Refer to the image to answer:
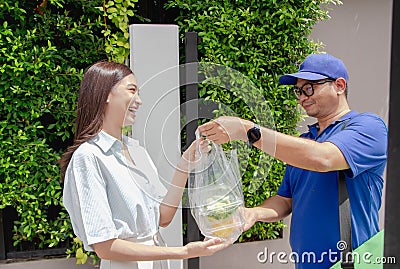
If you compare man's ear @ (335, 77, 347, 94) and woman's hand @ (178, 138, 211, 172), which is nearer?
woman's hand @ (178, 138, 211, 172)

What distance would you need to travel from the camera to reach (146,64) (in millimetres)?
2473

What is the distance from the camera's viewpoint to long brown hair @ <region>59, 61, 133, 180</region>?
1628mm

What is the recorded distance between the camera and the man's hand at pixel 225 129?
1.57m

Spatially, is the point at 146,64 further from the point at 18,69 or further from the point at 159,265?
the point at 159,265

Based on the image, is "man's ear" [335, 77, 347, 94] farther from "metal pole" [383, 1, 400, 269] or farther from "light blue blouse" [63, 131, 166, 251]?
"metal pole" [383, 1, 400, 269]

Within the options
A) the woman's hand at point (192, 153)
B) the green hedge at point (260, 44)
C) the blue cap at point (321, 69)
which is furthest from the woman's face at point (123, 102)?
the green hedge at point (260, 44)

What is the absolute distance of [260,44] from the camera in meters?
3.38

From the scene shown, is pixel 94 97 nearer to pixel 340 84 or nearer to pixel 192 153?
pixel 192 153

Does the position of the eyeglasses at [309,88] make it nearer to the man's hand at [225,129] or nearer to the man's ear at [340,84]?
the man's ear at [340,84]

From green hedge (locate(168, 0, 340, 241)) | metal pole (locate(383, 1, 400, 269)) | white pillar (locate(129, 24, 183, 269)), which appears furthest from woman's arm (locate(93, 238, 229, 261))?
green hedge (locate(168, 0, 340, 241))

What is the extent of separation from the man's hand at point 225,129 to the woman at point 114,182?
0.22 feet

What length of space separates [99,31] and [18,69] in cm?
63

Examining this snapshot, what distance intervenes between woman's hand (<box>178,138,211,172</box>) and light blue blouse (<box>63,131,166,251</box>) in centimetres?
11

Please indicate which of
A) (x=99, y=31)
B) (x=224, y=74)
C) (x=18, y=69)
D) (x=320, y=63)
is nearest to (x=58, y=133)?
(x=18, y=69)
